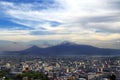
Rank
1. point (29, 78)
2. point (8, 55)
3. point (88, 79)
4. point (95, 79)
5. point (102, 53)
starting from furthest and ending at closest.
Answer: point (102, 53) → point (8, 55) → point (88, 79) → point (95, 79) → point (29, 78)

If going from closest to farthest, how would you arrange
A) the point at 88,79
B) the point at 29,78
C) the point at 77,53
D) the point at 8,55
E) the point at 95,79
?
the point at 29,78, the point at 95,79, the point at 88,79, the point at 8,55, the point at 77,53

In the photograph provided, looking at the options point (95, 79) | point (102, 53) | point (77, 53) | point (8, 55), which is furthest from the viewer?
point (77, 53)

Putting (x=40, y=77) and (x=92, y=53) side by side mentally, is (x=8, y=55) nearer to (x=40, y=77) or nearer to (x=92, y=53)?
→ (x=92, y=53)

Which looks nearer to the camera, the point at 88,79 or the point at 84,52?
the point at 88,79

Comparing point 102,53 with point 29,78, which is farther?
point 102,53

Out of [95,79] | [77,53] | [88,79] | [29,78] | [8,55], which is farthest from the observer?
[77,53]

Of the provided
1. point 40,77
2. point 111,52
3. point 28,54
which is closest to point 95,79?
point 40,77

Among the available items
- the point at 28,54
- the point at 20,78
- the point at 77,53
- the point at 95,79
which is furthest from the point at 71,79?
the point at 77,53

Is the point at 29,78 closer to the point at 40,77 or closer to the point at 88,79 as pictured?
the point at 40,77
